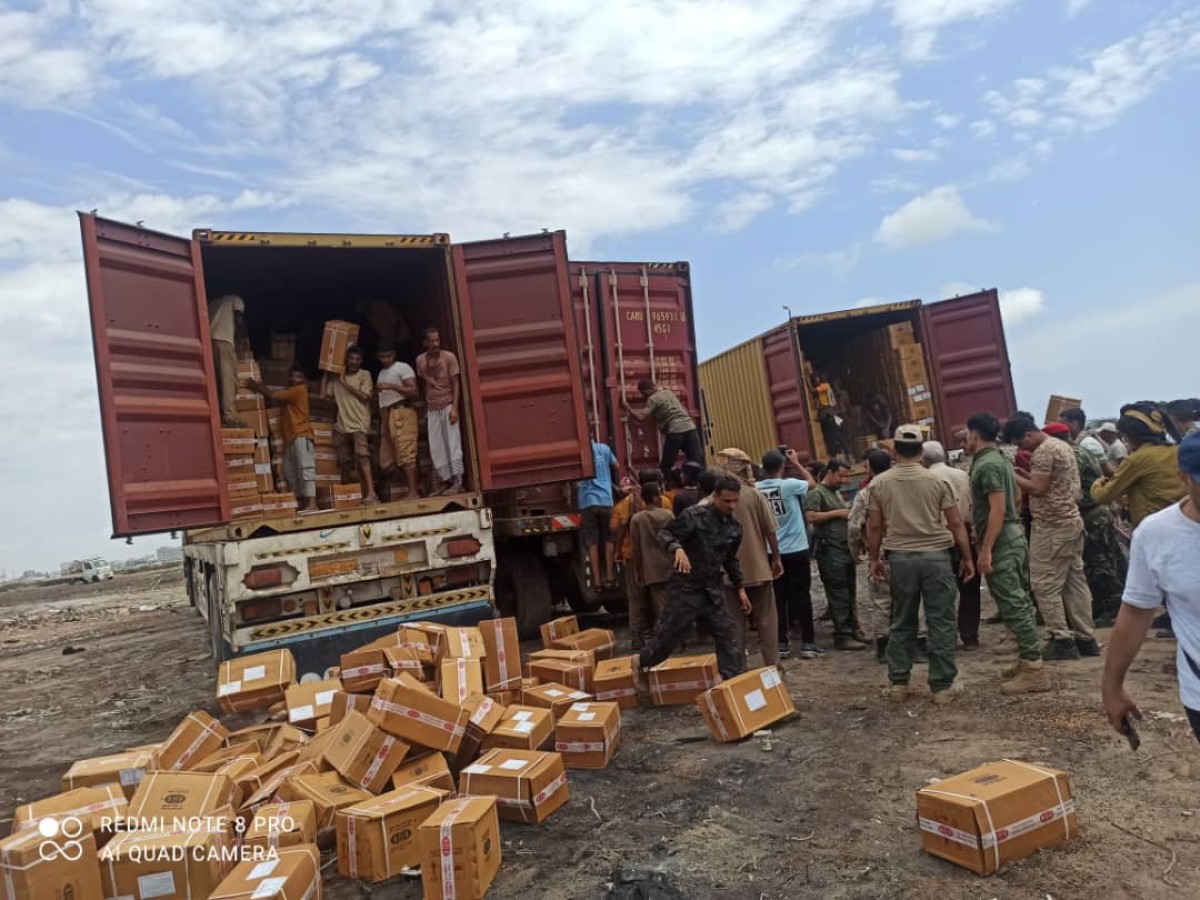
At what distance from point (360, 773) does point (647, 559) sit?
2.95m

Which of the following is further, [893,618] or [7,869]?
[893,618]

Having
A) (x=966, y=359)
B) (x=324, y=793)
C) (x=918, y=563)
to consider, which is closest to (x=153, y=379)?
(x=324, y=793)

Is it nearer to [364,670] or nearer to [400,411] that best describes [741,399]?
[400,411]

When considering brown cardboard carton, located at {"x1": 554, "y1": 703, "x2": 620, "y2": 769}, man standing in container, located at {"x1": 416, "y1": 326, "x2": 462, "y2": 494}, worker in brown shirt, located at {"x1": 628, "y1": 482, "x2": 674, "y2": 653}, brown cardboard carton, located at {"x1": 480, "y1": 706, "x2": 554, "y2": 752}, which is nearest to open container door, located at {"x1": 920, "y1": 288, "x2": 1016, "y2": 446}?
worker in brown shirt, located at {"x1": 628, "y1": 482, "x2": 674, "y2": 653}

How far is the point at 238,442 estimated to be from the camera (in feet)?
19.8

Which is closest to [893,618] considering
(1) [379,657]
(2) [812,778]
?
(2) [812,778]

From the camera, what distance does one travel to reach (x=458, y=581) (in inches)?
240

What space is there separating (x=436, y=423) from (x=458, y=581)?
1352 millimetres

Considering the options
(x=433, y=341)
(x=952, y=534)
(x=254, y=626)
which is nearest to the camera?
(x=952, y=534)

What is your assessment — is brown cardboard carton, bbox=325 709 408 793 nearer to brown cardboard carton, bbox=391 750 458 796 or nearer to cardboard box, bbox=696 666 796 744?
brown cardboard carton, bbox=391 750 458 796

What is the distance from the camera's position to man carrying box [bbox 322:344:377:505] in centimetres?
718

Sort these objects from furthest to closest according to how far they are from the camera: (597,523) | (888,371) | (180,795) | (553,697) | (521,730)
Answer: (888,371), (597,523), (553,697), (521,730), (180,795)

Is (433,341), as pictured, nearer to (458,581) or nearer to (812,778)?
(458,581)

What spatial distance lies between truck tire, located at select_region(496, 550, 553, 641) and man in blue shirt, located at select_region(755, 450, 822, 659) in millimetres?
1992
